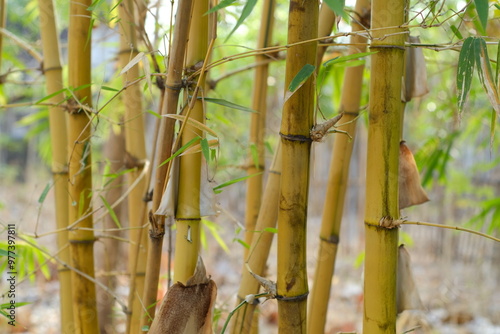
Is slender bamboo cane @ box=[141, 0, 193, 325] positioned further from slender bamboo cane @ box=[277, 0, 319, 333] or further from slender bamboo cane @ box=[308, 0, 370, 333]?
slender bamboo cane @ box=[308, 0, 370, 333]

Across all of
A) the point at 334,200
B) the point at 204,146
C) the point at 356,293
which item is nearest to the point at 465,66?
the point at 204,146

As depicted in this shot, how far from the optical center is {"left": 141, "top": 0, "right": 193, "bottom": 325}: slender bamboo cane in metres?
0.47

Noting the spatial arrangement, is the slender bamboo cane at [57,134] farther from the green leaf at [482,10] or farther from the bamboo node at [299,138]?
the green leaf at [482,10]

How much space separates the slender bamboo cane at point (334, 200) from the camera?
Result: 0.76 meters

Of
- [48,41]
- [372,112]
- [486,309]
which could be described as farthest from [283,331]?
[486,309]

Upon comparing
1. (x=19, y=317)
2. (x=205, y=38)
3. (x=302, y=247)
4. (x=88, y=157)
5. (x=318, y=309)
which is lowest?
(x=19, y=317)

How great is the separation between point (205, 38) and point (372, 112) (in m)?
0.18

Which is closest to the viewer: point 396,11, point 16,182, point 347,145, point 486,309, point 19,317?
point 396,11

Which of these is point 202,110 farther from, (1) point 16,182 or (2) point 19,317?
(1) point 16,182

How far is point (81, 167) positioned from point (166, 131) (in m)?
0.28

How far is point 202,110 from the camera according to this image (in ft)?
1.70

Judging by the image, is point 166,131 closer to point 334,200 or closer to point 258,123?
point 334,200

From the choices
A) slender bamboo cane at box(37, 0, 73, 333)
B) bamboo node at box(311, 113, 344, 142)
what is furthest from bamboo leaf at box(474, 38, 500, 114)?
slender bamboo cane at box(37, 0, 73, 333)

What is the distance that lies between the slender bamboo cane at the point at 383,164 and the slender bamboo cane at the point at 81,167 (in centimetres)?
38
